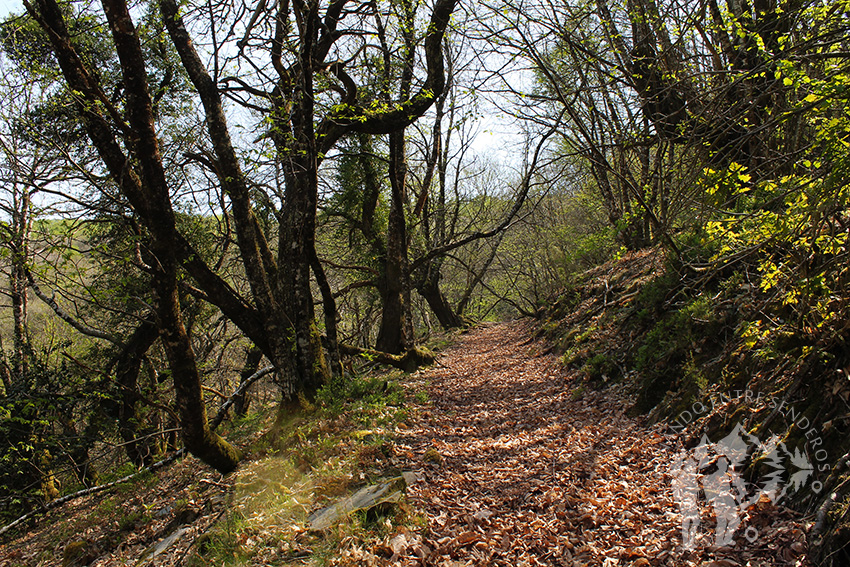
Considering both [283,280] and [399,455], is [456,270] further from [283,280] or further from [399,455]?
[399,455]

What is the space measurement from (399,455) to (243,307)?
331 centimetres

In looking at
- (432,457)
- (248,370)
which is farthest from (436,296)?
(432,457)

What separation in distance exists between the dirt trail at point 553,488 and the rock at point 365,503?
26cm

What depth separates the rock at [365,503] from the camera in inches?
149

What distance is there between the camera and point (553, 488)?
4.26 metres

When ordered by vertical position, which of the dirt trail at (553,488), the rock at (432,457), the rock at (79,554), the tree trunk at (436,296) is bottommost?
the dirt trail at (553,488)

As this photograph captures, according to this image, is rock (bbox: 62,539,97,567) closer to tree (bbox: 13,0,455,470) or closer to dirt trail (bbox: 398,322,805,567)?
tree (bbox: 13,0,455,470)

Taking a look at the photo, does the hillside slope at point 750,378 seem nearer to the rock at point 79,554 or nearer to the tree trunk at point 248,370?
the rock at point 79,554

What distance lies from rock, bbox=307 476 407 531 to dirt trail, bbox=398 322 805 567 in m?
0.26

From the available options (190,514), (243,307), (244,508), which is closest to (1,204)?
(243,307)

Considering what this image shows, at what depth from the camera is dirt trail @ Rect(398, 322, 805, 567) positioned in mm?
3176

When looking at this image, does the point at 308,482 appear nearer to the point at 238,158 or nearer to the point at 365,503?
the point at 365,503

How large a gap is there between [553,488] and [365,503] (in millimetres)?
1821

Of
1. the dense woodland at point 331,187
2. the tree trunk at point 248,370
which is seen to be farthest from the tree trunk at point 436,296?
the tree trunk at point 248,370
